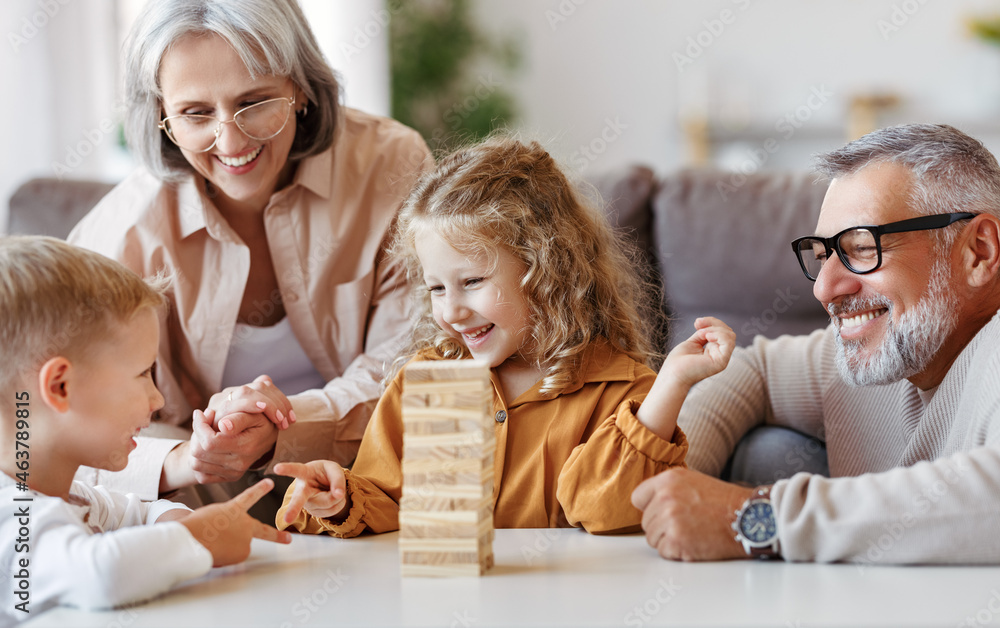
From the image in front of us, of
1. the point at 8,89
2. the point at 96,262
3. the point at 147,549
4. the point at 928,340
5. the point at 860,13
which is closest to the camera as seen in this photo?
the point at 147,549

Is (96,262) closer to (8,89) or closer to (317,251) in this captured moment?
(317,251)

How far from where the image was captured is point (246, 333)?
184 cm

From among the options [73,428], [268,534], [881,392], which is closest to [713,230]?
[881,392]

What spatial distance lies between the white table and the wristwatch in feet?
0.06

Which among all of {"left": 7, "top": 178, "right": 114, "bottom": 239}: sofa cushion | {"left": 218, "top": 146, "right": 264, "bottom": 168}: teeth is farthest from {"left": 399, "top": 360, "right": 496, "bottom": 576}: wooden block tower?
{"left": 7, "top": 178, "right": 114, "bottom": 239}: sofa cushion

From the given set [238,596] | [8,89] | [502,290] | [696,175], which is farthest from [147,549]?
[8,89]

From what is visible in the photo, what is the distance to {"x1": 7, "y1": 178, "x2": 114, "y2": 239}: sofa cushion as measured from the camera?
7.62 ft

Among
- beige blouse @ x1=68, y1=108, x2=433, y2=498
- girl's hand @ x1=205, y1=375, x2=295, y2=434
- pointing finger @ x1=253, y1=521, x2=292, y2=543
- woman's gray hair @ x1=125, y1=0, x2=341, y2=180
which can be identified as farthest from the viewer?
beige blouse @ x1=68, y1=108, x2=433, y2=498

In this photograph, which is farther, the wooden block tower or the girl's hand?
the girl's hand

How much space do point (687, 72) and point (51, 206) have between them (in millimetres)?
4459

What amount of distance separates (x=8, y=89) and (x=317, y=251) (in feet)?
8.08

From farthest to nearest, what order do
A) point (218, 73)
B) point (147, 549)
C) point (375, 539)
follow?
point (218, 73)
point (375, 539)
point (147, 549)

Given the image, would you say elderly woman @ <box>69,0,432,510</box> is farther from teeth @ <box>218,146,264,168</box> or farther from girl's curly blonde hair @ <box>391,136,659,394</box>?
girl's curly blonde hair @ <box>391,136,659,394</box>

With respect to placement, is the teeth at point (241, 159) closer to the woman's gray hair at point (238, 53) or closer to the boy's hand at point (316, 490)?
the woman's gray hair at point (238, 53)
